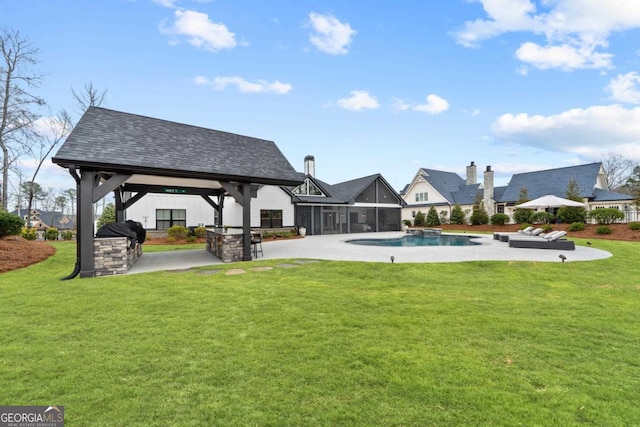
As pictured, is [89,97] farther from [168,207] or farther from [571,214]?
[571,214]

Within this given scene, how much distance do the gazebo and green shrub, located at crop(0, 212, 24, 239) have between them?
3891mm

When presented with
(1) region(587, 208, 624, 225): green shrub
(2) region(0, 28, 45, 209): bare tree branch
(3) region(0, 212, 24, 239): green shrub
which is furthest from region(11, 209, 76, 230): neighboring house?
(1) region(587, 208, 624, 225): green shrub

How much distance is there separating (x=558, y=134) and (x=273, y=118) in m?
26.0

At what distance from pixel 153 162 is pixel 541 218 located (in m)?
30.2

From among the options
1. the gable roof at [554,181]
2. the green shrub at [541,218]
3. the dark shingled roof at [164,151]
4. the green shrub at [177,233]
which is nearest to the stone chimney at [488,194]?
the gable roof at [554,181]

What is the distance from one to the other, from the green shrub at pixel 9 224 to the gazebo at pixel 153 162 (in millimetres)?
3891

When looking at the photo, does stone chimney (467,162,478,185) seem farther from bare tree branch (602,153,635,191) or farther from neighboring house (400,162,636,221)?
bare tree branch (602,153,635,191)

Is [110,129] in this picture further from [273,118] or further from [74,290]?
[273,118]

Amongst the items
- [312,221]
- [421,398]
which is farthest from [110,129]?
[312,221]

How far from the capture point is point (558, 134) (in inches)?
1065

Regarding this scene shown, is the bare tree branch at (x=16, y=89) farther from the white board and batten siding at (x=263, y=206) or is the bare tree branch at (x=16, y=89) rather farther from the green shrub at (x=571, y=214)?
the green shrub at (x=571, y=214)

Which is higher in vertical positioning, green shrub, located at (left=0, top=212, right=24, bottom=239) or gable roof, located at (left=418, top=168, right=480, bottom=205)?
gable roof, located at (left=418, top=168, right=480, bottom=205)

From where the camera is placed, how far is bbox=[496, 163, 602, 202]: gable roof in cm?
2806

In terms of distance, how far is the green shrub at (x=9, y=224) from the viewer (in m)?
11.6
